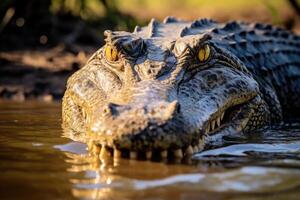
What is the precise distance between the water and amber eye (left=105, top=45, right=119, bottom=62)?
646 millimetres

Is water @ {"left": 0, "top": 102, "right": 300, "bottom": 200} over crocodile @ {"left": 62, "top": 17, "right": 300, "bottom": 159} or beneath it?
beneath

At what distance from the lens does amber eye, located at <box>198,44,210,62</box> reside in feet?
13.9

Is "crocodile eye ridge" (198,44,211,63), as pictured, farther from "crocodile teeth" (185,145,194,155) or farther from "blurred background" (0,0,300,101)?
"blurred background" (0,0,300,101)

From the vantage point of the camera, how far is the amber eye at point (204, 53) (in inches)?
167

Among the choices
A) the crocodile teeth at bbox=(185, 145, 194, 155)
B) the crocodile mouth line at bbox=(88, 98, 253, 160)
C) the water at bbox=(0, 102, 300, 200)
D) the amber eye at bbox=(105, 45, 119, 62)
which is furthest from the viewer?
the amber eye at bbox=(105, 45, 119, 62)

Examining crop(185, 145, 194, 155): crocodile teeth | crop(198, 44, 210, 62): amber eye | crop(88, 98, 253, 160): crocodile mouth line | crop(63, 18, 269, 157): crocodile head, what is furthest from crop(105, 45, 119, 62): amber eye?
crop(185, 145, 194, 155): crocodile teeth

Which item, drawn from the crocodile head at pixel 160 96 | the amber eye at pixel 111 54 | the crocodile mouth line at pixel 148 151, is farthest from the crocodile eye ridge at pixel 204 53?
the crocodile mouth line at pixel 148 151

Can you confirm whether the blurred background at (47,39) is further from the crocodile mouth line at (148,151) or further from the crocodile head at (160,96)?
the crocodile mouth line at (148,151)

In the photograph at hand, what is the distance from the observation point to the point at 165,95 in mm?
3438

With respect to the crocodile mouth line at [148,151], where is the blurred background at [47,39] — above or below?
above

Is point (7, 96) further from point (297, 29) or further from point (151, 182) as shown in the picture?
point (297, 29)

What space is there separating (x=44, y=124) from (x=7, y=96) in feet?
7.12

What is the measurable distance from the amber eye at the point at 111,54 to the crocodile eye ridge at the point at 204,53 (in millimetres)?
567

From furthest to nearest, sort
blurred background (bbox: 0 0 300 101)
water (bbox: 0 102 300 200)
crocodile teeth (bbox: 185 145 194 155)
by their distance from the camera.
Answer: blurred background (bbox: 0 0 300 101) → crocodile teeth (bbox: 185 145 194 155) → water (bbox: 0 102 300 200)
